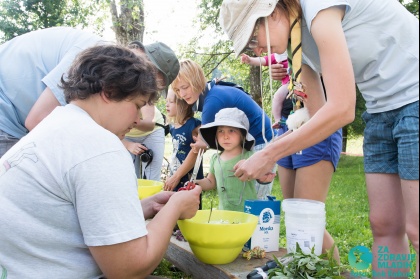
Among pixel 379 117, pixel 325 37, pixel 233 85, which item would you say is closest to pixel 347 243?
pixel 233 85

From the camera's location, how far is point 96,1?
10.2m

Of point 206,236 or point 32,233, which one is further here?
point 206,236

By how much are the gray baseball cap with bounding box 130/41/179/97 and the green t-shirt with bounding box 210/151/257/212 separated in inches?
32.8

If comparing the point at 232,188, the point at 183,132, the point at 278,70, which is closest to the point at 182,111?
the point at 183,132

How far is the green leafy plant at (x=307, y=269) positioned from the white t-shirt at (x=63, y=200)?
1.58 feet

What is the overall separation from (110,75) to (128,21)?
704 centimetres

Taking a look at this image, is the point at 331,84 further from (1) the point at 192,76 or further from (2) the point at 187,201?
(1) the point at 192,76

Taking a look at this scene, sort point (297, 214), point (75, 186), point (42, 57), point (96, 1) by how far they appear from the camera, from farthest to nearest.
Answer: point (96, 1) → point (42, 57) → point (297, 214) → point (75, 186)

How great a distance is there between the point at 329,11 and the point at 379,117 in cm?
51

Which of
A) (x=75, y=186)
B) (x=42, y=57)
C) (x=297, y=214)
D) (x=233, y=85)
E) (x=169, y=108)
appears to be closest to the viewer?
(x=75, y=186)

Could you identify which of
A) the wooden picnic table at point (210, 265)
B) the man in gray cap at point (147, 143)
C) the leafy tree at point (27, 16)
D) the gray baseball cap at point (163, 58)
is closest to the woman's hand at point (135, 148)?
the man in gray cap at point (147, 143)

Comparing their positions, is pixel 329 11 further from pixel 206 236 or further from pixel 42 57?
pixel 42 57

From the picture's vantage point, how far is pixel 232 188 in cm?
282

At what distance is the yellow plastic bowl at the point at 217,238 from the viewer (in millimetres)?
1627
